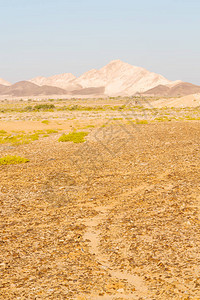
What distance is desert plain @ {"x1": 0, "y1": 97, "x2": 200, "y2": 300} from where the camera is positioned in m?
7.26

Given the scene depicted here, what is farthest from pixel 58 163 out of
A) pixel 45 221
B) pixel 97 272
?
pixel 97 272

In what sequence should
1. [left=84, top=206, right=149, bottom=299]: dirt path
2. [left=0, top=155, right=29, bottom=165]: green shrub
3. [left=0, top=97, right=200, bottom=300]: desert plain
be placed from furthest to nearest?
1. [left=0, top=155, right=29, bottom=165]: green shrub
2. [left=0, top=97, right=200, bottom=300]: desert plain
3. [left=84, top=206, right=149, bottom=299]: dirt path

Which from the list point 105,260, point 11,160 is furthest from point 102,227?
point 11,160

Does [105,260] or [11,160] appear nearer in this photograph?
[105,260]

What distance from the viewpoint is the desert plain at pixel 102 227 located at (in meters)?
7.26

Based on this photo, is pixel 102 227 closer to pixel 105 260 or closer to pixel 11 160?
pixel 105 260

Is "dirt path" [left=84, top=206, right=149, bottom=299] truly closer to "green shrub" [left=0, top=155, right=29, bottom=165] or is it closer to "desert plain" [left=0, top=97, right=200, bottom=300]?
"desert plain" [left=0, top=97, right=200, bottom=300]

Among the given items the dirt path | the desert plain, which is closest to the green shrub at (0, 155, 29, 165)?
the desert plain

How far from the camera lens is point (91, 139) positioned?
28.9 m

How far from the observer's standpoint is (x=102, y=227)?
10.5 metres

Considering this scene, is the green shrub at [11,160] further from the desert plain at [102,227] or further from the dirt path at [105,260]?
the dirt path at [105,260]

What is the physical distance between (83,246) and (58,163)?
35.1 feet

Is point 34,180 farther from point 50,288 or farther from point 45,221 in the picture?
point 50,288

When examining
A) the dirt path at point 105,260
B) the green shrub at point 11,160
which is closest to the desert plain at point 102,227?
the dirt path at point 105,260
